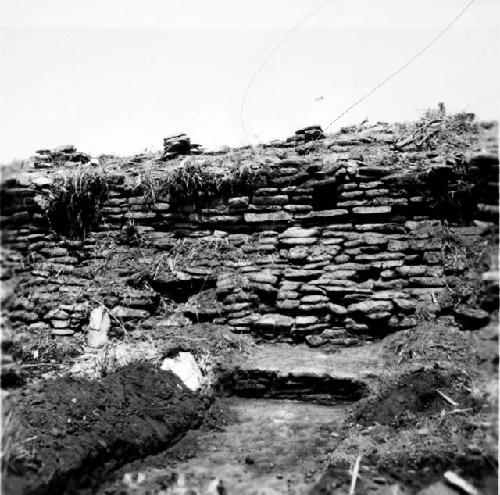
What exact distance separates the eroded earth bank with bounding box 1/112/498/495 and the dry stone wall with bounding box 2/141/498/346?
0.02m

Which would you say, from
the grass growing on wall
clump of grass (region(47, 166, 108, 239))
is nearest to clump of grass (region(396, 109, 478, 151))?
the grass growing on wall

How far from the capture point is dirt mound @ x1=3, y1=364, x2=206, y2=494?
3.15 m

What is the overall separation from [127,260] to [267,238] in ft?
5.57

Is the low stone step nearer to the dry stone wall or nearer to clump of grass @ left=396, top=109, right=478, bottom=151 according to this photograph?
the dry stone wall

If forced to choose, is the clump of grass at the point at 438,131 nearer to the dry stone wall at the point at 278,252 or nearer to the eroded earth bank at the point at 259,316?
the eroded earth bank at the point at 259,316

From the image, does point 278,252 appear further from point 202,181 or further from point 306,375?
point 306,375

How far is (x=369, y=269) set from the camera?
5969 mm

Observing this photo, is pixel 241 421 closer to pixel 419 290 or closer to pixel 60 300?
pixel 419 290

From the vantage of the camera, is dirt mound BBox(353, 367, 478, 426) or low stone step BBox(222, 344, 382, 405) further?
low stone step BBox(222, 344, 382, 405)

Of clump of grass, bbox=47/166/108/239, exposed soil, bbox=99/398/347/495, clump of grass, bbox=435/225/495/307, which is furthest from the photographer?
clump of grass, bbox=47/166/108/239

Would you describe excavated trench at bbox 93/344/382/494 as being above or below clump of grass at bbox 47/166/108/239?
below

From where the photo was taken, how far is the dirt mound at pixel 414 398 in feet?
13.4

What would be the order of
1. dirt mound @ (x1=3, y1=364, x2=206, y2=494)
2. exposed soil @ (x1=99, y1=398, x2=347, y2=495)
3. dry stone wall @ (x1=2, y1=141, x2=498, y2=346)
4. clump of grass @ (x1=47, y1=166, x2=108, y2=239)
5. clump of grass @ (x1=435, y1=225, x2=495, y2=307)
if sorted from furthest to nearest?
clump of grass @ (x1=47, y1=166, x2=108, y2=239), dry stone wall @ (x1=2, y1=141, x2=498, y2=346), clump of grass @ (x1=435, y1=225, x2=495, y2=307), exposed soil @ (x1=99, y1=398, x2=347, y2=495), dirt mound @ (x1=3, y1=364, x2=206, y2=494)

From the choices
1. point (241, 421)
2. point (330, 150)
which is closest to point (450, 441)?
point (241, 421)
